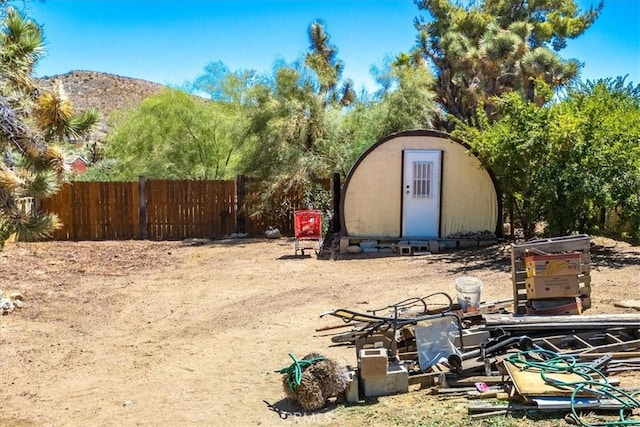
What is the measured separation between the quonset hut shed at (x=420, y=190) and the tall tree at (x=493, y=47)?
5.40m

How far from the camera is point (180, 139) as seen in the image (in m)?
18.3

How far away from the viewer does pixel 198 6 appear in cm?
1788

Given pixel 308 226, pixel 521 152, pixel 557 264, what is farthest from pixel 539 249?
pixel 308 226

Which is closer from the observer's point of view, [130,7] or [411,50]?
[130,7]

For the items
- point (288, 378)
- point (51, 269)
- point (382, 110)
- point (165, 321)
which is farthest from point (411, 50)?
point (288, 378)

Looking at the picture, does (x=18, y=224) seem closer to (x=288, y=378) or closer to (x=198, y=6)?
(x=288, y=378)

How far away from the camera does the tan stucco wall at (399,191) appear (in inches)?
510

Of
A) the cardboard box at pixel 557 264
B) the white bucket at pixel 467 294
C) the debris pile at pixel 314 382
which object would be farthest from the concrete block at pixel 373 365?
the cardboard box at pixel 557 264

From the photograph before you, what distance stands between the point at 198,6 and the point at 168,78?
2798mm

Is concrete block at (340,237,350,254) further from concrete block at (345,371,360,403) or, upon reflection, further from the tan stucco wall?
concrete block at (345,371,360,403)

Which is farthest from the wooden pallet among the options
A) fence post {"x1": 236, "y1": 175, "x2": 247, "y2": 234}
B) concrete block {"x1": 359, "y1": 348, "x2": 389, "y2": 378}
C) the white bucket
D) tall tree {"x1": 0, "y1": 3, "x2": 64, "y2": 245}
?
fence post {"x1": 236, "y1": 175, "x2": 247, "y2": 234}

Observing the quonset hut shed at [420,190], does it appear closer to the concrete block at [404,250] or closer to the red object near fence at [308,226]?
the concrete block at [404,250]

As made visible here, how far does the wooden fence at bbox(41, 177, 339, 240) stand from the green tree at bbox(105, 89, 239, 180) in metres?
2.49

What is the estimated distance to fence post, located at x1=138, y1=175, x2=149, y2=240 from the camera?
1559 cm
